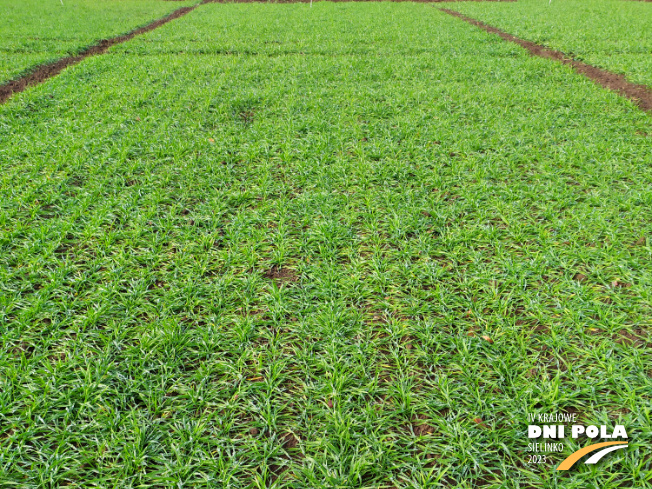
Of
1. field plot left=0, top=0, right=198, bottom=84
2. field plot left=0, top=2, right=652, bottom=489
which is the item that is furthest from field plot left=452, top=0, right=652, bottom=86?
field plot left=0, top=0, right=198, bottom=84

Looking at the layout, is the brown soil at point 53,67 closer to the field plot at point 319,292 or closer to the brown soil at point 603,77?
the field plot at point 319,292

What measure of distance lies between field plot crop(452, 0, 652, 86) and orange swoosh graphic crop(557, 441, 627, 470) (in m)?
8.21

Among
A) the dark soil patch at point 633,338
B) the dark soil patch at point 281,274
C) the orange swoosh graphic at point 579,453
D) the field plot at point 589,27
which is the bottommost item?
the orange swoosh graphic at point 579,453

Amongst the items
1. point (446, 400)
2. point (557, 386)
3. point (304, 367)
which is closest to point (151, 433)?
point (304, 367)

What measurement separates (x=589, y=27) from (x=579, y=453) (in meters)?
15.2

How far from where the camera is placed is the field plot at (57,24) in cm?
929

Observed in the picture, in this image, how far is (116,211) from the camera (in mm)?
3758

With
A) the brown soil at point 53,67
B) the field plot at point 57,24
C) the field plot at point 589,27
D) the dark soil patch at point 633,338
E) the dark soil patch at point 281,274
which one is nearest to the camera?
the dark soil patch at point 633,338

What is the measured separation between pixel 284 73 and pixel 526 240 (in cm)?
670

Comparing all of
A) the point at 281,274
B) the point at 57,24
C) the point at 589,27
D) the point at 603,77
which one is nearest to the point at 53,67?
the point at 57,24

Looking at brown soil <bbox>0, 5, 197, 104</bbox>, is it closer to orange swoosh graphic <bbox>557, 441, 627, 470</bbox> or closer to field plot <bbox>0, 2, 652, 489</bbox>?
field plot <bbox>0, 2, 652, 489</bbox>

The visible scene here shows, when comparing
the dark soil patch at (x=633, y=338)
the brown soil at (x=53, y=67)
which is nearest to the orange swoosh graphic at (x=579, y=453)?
the dark soil patch at (x=633, y=338)

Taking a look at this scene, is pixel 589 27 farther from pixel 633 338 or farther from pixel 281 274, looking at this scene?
pixel 281 274

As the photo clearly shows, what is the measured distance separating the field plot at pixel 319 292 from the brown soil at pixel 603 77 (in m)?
1.06
